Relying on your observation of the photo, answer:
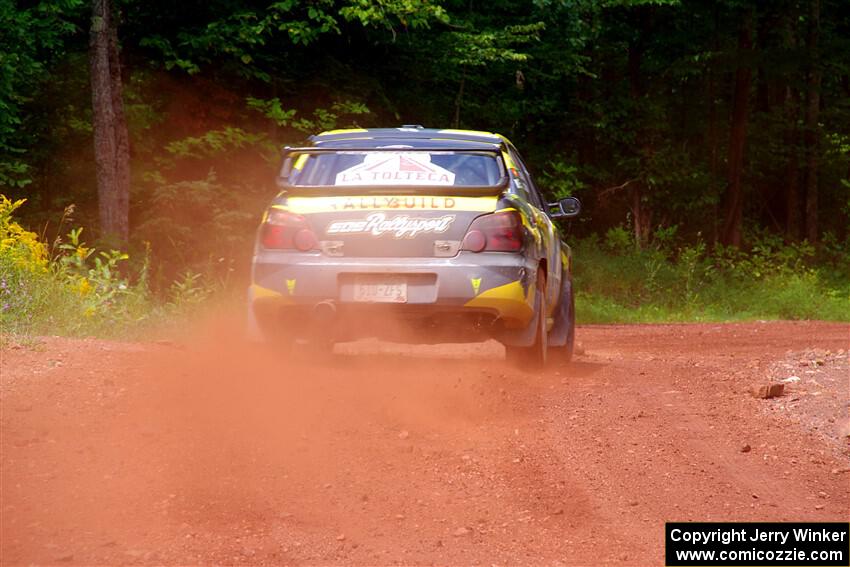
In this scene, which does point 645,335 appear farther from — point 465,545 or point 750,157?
point 750,157

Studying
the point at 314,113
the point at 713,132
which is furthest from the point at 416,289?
the point at 713,132

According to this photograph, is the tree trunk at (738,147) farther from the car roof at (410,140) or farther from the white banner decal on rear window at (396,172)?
the white banner decal on rear window at (396,172)

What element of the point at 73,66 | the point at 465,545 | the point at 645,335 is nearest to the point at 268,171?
the point at 73,66

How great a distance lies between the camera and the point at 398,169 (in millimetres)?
9078

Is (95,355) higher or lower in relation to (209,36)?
lower

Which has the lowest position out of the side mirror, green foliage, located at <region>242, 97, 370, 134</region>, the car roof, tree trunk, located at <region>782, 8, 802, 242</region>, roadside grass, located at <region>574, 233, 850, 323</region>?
roadside grass, located at <region>574, 233, 850, 323</region>

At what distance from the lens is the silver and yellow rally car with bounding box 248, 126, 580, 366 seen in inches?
338

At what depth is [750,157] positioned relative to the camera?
1395 inches

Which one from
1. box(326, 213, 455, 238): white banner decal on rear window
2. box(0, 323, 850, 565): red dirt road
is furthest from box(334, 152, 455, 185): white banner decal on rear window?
box(0, 323, 850, 565): red dirt road

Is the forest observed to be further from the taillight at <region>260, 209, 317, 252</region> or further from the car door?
the car door

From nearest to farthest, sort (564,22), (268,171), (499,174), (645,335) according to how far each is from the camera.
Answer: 1. (499,174)
2. (645,335)
3. (268,171)
4. (564,22)

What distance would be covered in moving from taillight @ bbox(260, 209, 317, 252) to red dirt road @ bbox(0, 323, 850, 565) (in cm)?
92

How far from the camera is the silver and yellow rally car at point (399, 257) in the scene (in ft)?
28.2

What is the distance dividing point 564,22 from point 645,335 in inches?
469
